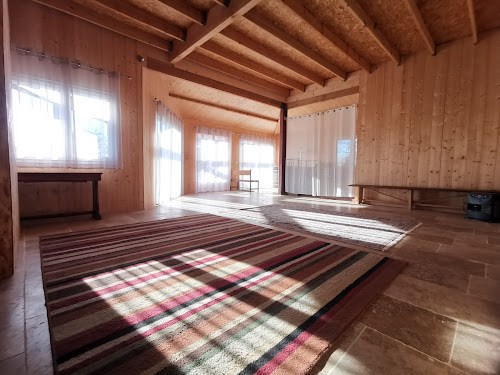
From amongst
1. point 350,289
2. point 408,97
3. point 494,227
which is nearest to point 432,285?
point 350,289

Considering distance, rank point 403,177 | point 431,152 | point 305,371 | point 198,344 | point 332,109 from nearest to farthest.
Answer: point 305,371 < point 198,344 < point 431,152 < point 403,177 < point 332,109

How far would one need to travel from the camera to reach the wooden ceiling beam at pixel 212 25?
2723 millimetres

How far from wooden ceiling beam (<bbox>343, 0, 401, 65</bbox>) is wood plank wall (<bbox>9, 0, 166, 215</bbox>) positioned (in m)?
3.03

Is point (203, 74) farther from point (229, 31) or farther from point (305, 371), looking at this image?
point (305, 371)

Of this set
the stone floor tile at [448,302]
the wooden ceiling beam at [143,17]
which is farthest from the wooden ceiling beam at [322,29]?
the stone floor tile at [448,302]

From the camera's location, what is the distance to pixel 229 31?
3.49 meters

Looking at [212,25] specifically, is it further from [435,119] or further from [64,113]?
[435,119]

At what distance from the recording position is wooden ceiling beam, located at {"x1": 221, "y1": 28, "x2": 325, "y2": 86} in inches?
140

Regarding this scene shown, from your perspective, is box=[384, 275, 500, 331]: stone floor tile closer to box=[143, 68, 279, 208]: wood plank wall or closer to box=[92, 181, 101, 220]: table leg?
box=[92, 181, 101, 220]: table leg

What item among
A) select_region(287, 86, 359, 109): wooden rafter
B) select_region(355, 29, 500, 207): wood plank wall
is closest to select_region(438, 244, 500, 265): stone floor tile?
select_region(355, 29, 500, 207): wood plank wall

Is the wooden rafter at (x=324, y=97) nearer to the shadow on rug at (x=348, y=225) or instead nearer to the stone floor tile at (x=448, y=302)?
the shadow on rug at (x=348, y=225)

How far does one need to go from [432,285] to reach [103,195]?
153 inches

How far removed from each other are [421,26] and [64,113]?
16.4ft

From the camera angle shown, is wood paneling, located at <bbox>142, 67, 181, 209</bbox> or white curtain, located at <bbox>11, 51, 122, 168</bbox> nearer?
white curtain, located at <bbox>11, 51, 122, 168</bbox>
